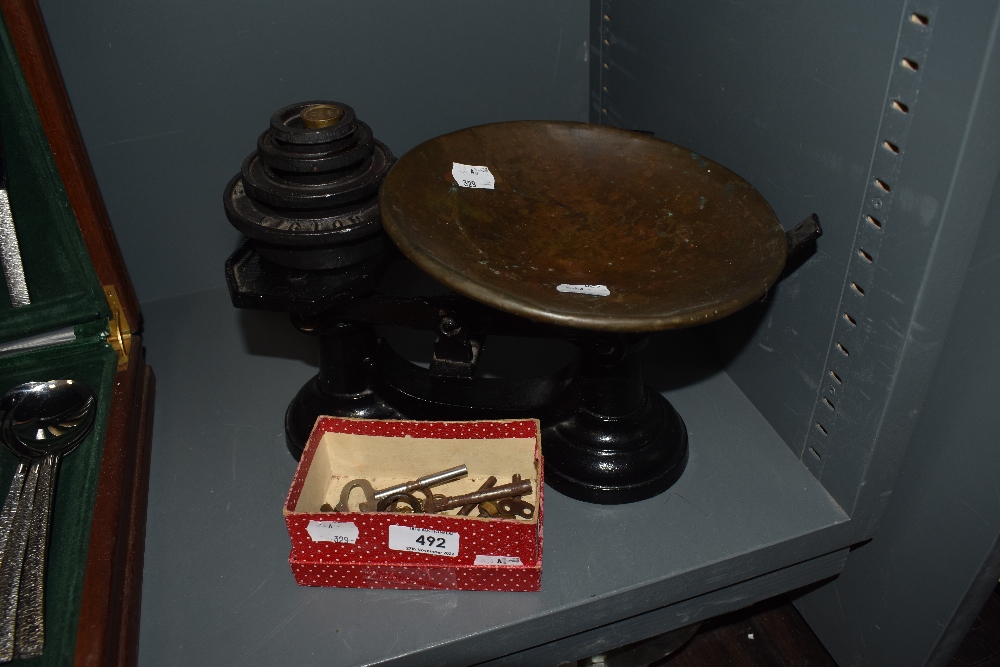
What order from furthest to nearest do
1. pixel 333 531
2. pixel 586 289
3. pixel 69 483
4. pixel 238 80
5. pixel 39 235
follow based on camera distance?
pixel 238 80, pixel 39 235, pixel 69 483, pixel 333 531, pixel 586 289

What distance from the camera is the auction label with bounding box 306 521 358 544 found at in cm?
86

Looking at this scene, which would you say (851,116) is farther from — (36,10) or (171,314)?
(171,314)

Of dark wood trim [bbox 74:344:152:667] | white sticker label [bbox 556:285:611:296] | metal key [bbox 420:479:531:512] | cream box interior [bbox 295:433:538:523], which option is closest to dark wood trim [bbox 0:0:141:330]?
dark wood trim [bbox 74:344:152:667]

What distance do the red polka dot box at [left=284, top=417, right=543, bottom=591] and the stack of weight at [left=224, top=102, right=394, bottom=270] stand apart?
212 millimetres

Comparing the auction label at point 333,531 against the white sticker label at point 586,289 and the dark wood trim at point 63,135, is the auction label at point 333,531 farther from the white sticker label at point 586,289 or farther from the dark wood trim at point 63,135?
the dark wood trim at point 63,135

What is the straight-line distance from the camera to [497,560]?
0.88 meters

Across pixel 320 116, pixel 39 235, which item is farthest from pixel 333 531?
pixel 39 235

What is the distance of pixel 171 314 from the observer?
138 centimetres

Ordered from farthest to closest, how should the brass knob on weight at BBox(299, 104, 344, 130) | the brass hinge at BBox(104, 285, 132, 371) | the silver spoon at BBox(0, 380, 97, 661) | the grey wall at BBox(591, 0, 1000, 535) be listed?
the brass hinge at BBox(104, 285, 132, 371) → the brass knob on weight at BBox(299, 104, 344, 130) → the silver spoon at BBox(0, 380, 97, 661) → the grey wall at BBox(591, 0, 1000, 535)

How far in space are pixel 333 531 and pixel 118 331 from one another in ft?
1.69

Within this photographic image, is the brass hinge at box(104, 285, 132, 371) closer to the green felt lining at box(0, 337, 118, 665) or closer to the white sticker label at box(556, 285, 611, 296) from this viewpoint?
the green felt lining at box(0, 337, 118, 665)

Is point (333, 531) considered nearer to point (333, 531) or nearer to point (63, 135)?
point (333, 531)

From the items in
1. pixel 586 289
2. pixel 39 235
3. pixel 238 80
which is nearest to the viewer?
pixel 586 289

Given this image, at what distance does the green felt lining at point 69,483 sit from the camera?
32.1 inches
